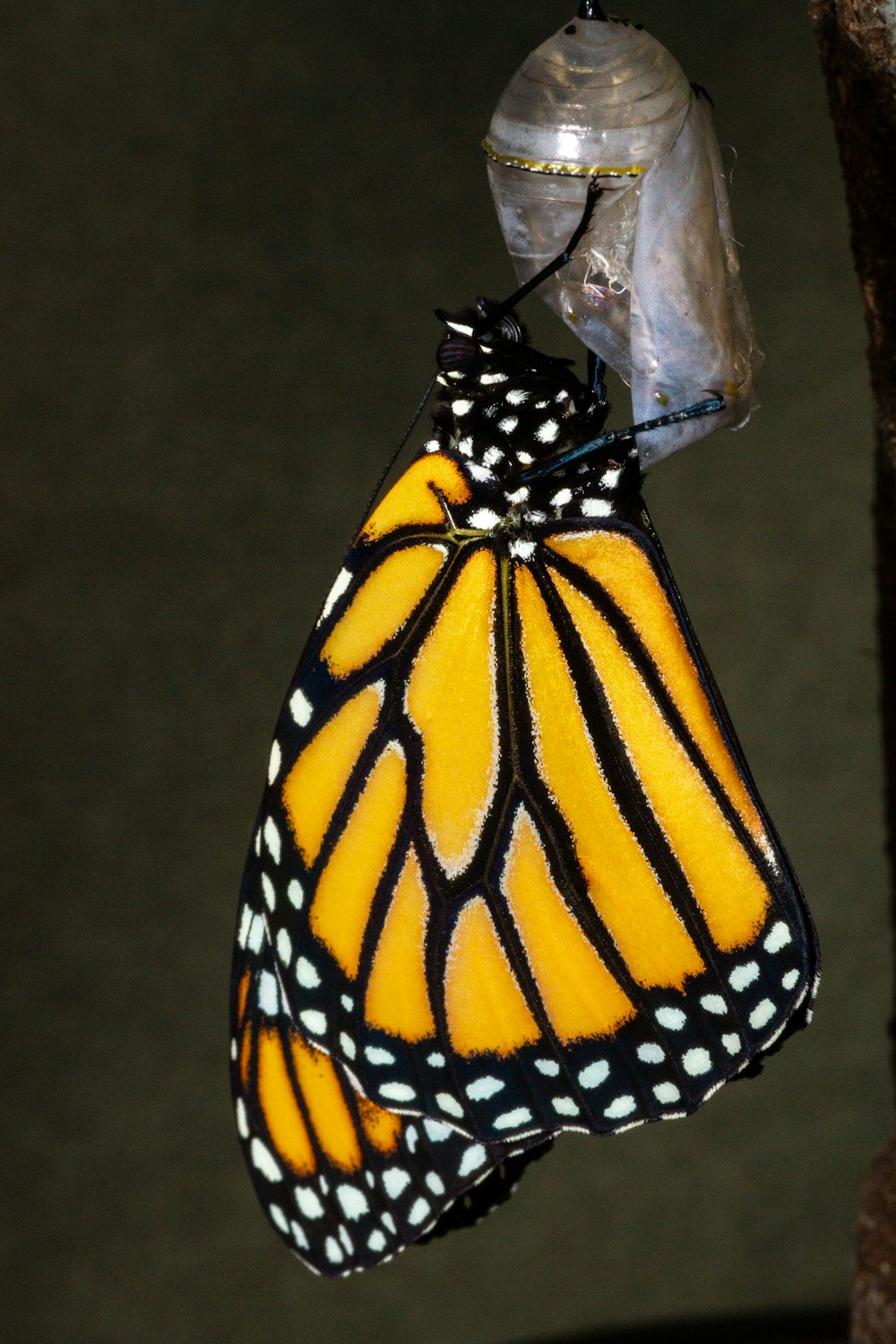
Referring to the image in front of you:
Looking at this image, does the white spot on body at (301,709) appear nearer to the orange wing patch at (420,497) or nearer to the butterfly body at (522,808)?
the butterfly body at (522,808)

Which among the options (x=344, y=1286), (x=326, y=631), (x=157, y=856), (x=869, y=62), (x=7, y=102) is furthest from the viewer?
(x=344, y=1286)

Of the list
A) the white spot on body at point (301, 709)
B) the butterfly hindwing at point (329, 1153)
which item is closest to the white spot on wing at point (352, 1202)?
the butterfly hindwing at point (329, 1153)

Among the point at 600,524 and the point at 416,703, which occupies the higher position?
the point at 600,524

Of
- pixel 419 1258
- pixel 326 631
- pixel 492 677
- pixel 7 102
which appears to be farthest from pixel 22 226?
pixel 419 1258

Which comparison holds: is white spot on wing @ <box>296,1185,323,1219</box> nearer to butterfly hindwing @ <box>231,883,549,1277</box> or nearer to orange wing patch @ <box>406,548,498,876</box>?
butterfly hindwing @ <box>231,883,549,1277</box>

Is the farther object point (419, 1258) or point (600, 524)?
point (419, 1258)

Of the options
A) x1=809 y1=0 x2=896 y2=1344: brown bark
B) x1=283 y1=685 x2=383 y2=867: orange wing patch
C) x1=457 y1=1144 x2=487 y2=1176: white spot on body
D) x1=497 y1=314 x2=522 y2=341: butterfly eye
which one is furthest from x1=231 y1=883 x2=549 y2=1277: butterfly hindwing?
x1=809 y1=0 x2=896 y2=1344: brown bark

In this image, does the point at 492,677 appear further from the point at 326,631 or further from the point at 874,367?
the point at 874,367
